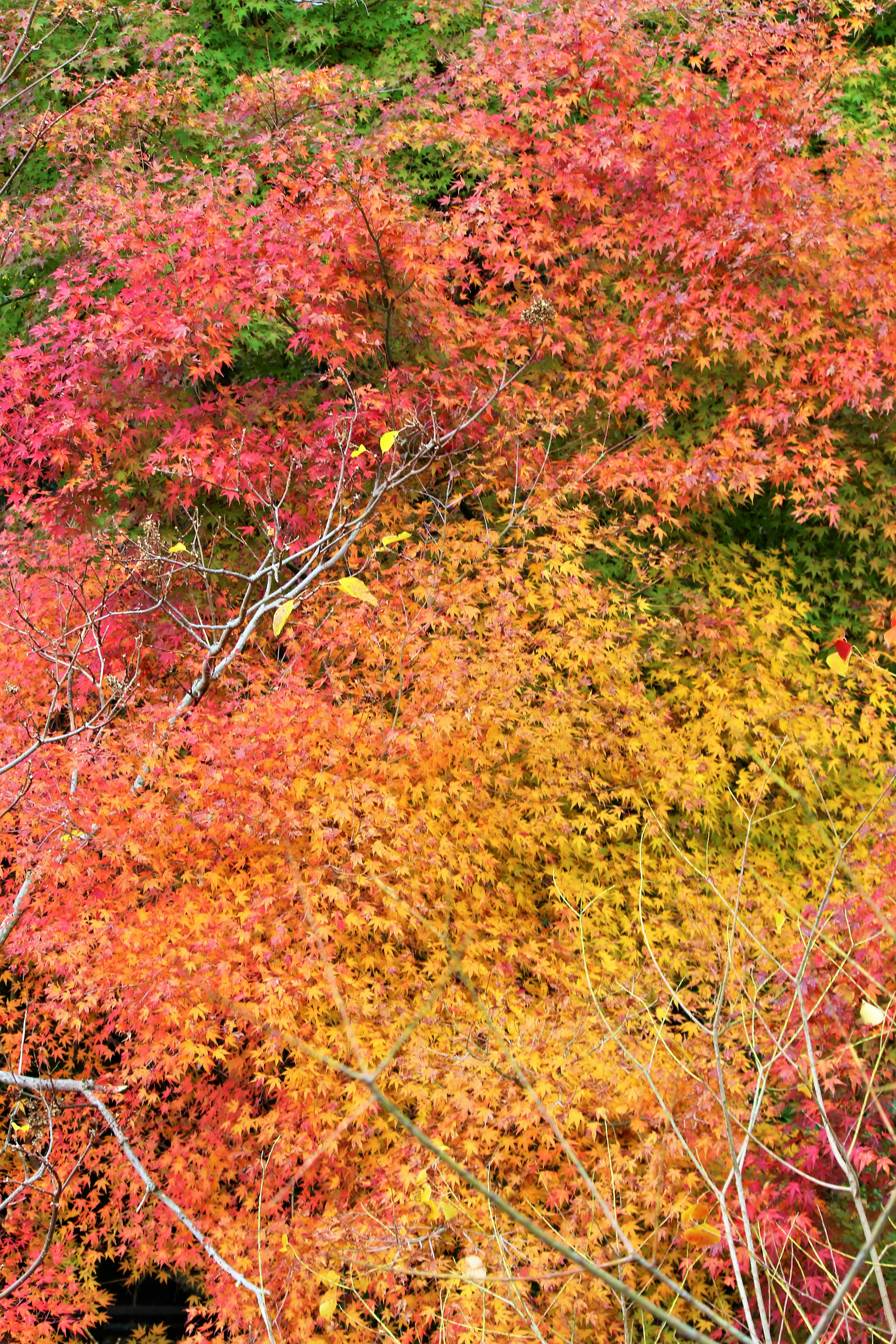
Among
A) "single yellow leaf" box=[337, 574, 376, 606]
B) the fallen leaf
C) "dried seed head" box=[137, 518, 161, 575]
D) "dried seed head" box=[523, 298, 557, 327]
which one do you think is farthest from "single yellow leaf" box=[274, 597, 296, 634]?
"dried seed head" box=[523, 298, 557, 327]

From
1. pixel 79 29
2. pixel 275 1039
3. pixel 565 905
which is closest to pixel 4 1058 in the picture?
pixel 275 1039

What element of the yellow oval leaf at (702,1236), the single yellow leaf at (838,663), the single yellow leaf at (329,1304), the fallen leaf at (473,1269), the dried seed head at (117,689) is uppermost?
the dried seed head at (117,689)

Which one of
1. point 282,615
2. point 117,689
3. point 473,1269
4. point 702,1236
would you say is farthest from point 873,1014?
point 117,689

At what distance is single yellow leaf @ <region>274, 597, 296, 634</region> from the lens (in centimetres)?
390

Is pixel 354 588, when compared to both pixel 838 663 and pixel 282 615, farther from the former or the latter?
pixel 838 663

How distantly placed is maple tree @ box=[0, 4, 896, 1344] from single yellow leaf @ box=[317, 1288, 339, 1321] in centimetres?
9

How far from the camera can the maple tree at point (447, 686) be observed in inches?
169

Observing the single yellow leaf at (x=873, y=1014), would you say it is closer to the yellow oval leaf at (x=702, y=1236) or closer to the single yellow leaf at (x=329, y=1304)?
the yellow oval leaf at (x=702, y=1236)

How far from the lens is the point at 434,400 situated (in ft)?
23.4

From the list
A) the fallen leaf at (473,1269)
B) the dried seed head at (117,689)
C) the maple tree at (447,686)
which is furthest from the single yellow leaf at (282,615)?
the fallen leaf at (473,1269)

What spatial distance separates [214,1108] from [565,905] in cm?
207

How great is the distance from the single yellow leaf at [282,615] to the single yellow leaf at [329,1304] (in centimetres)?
244

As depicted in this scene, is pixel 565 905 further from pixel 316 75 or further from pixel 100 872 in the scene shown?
pixel 316 75

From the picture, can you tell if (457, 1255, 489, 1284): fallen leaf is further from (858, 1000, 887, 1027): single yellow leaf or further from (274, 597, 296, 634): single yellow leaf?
(274, 597, 296, 634): single yellow leaf
